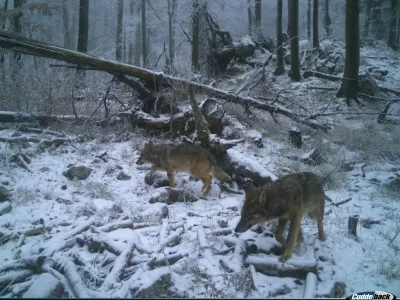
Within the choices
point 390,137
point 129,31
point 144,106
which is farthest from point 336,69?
point 129,31

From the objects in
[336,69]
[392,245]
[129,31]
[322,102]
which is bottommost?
[392,245]

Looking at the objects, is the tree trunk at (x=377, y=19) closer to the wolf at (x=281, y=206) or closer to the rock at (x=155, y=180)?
the rock at (x=155, y=180)

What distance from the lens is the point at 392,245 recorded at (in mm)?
4434

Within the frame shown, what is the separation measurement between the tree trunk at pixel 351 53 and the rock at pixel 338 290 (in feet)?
36.2

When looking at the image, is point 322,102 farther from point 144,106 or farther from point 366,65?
point 366,65

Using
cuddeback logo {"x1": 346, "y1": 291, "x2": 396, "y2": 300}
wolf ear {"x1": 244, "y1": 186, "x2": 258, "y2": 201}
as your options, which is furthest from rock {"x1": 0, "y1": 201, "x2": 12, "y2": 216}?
cuddeback logo {"x1": 346, "y1": 291, "x2": 396, "y2": 300}

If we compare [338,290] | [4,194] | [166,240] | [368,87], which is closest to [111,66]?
[4,194]

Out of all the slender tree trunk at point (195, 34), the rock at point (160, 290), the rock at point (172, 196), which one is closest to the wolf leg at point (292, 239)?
the rock at point (160, 290)

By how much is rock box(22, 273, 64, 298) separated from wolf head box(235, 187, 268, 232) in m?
2.36

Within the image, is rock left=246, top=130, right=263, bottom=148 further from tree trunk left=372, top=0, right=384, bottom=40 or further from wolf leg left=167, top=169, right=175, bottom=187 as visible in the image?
tree trunk left=372, top=0, right=384, bottom=40

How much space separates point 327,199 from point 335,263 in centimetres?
209

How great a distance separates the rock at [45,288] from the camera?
3.21 metres

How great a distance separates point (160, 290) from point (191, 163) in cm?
355

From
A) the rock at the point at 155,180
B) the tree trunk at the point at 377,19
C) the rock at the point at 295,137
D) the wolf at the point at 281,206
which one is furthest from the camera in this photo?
the tree trunk at the point at 377,19
